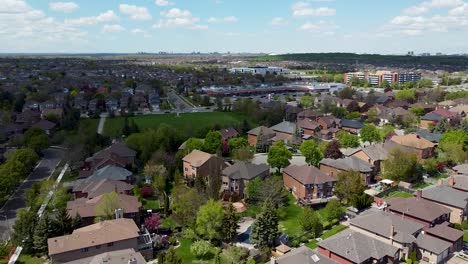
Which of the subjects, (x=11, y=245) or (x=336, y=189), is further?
(x=336, y=189)

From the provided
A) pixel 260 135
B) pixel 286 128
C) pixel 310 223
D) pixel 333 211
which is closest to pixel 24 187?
pixel 310 223

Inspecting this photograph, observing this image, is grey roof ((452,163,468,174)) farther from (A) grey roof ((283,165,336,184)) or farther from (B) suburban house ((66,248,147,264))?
(B) suburban house ((66,248,147,264))

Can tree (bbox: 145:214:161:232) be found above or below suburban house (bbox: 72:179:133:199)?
below

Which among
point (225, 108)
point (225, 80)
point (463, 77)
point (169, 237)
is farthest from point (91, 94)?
point (463, 77)

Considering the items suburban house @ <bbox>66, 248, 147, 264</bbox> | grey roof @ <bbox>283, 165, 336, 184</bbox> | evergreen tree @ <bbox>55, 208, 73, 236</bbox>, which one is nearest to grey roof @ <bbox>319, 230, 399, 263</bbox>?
grey roof @ <bbox>283, 165, 336, 184</bbox>

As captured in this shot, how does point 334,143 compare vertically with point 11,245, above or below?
above

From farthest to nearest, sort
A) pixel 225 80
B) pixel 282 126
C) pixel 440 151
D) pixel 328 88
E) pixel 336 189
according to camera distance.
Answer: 1. pixel 225 80
2. pixel 328 88
3. pixel 282 126
4. pixel 440 151
5. pixel 336 189

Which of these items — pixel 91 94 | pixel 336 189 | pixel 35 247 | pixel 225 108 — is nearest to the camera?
pixel 35 247

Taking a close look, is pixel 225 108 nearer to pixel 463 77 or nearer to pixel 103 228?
pixel 103 228
